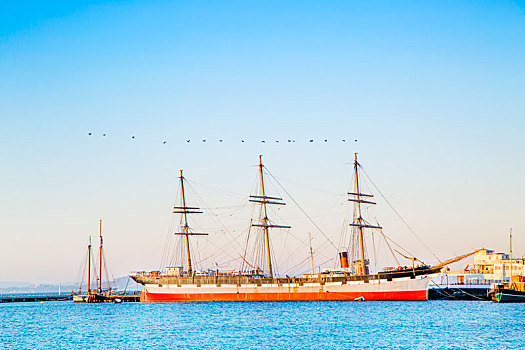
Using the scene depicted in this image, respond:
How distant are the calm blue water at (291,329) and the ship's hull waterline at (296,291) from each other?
5.75 metres

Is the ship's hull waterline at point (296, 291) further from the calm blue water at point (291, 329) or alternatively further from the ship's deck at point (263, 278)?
the calm blue water at point (291, 329)

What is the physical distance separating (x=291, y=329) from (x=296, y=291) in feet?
135

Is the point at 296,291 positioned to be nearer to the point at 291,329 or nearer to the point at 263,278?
the point at 263,278

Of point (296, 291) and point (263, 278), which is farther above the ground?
point (263, 278)

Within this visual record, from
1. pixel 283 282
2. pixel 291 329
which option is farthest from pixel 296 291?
pixel 291 329

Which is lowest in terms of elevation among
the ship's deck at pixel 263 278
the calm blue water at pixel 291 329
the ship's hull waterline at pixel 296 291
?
the calm blue water at pixel 291 329

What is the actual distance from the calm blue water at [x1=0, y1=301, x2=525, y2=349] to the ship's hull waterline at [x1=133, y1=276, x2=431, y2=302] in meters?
5.75

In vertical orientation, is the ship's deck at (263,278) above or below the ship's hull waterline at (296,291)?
above

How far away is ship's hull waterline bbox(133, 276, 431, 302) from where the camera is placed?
96750 millimetres

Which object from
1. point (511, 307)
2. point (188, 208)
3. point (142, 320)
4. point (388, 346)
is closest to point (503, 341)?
point (388, 346)

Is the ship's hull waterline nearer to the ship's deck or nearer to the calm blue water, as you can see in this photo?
the ship's deck

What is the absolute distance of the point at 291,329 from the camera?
6338 centimetres

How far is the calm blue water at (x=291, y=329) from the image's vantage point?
2128 inches

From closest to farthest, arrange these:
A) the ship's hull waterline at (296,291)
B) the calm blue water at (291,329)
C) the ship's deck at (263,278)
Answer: the calm blue water at (291,329), the ship's deck at (263,278), the ship's hull waterline at (296,291)
